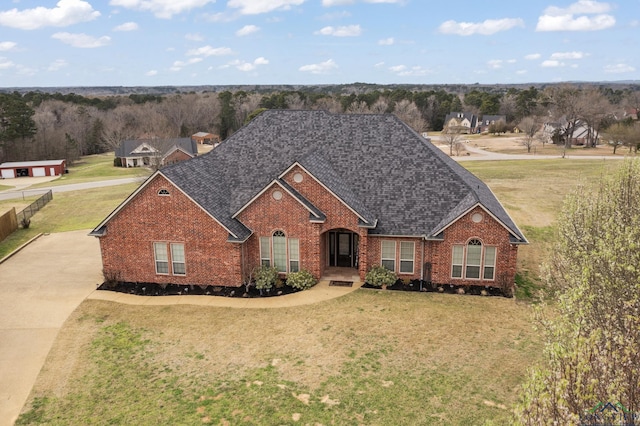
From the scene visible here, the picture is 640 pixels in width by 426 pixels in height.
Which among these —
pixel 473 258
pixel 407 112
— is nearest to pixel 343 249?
pixel 473 258

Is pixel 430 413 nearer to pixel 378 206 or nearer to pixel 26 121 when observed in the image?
pixel 378 206

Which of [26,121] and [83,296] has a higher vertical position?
[26,121]

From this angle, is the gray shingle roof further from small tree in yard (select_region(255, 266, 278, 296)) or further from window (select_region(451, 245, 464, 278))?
small tree in yard (select_region(255, 266, 278, 296))

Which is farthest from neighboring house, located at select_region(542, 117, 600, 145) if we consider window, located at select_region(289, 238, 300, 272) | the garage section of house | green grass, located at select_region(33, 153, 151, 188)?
the garage section of house

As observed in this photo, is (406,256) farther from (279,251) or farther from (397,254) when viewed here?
(279,251)

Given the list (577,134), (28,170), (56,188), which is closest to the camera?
(56,188)

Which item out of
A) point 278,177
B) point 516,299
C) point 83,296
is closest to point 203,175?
point 278,177
